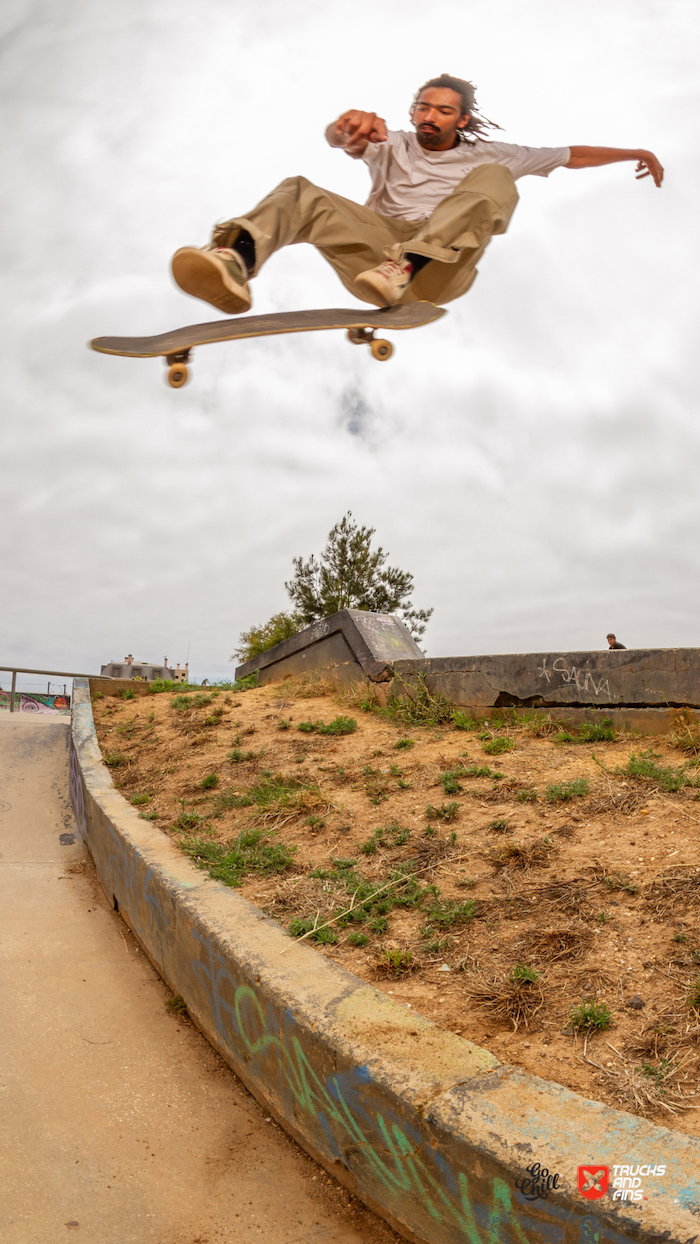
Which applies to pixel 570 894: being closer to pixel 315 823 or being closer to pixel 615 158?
pixel 315 823

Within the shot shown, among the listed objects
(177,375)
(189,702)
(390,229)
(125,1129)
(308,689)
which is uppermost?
(390,229)

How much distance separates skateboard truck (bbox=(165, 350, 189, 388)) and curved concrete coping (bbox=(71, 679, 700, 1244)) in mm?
3004

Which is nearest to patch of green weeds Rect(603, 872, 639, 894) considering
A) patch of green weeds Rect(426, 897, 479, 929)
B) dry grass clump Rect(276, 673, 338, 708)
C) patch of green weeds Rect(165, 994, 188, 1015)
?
patch of green weeds Rect(426, 897, 479, 929)

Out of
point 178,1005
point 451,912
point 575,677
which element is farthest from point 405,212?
point 178,1005

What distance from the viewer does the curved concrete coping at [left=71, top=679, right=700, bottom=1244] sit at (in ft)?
4.69

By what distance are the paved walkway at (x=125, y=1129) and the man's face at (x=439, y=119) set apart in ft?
18.7

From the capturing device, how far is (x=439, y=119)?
4918 mm

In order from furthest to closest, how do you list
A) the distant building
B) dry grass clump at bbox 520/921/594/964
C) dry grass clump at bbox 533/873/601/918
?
the distant building, dry grass clump at bbox 533/873/601/918, dry grass clump at bbox 520/921/594/964

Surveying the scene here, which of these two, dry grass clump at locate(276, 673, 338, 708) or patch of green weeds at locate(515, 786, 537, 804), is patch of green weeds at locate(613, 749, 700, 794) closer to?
patch of green weeds at locate(515, 786, 537, 804)

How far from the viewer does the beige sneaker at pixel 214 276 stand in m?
3.75

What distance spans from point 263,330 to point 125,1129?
390cm

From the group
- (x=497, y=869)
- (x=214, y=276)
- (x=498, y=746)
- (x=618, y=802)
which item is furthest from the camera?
(x=498, y=746)

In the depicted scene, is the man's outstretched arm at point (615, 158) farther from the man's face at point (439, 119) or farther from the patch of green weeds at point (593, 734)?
the patch of green weeds at point (593, 734)

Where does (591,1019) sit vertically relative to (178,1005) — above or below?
above
